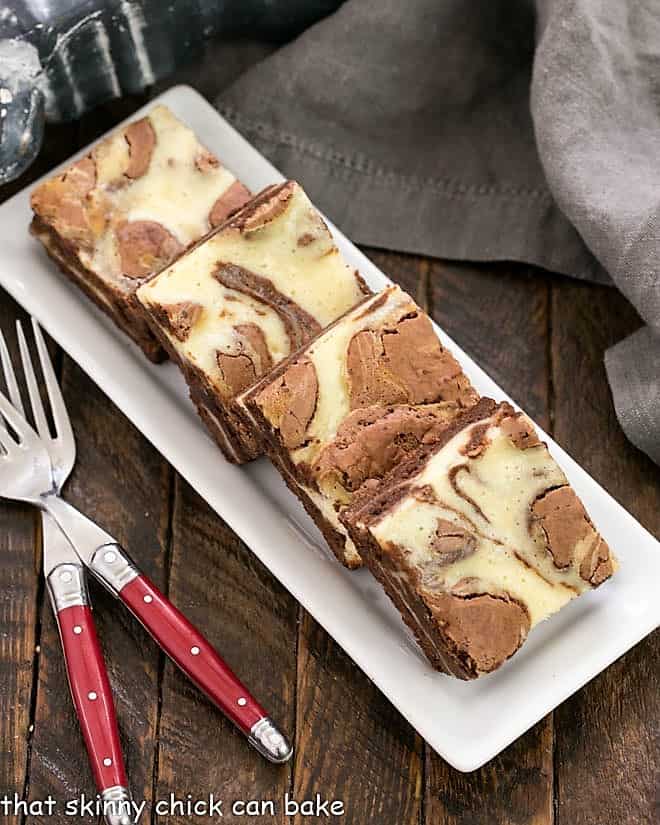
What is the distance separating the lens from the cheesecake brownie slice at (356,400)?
93.0 inches

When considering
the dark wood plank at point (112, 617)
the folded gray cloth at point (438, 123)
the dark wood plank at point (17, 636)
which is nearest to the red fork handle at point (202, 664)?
the dark wood plank at point (112, 617)

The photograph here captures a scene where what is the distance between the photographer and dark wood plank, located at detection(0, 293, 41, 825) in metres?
2.52

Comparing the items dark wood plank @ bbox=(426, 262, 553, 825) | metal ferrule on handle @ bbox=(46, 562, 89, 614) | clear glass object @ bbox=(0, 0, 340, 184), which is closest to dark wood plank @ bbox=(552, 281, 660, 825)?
dark wood plank @ bbox=(426, 262, 553, 825)

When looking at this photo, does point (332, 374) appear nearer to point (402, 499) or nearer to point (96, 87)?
point (402, 499)

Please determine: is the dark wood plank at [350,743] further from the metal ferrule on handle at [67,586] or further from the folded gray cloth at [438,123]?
the folded gray cloth at [438,123]

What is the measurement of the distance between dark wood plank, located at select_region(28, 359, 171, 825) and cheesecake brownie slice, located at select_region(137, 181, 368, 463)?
29cm

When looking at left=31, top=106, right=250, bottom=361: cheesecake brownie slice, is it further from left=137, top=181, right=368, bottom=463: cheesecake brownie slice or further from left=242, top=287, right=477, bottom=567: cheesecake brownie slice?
left=242, top=287, right=477, bottom=567: cheesecake brownie slice

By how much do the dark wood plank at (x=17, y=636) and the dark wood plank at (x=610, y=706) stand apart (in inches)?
42.7

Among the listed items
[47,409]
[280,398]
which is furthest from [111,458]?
[280,398]

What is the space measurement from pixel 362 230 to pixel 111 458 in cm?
82

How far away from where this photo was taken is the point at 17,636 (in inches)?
103

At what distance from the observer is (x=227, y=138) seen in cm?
296

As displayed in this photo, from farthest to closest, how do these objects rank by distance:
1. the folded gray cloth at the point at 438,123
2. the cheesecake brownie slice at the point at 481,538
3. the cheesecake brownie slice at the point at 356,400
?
the folded gray cloth at the point at 438,123 < the cheesecake brownie slice at the point at 356,400 < the cheesecake brownie slice at the point at 481,538

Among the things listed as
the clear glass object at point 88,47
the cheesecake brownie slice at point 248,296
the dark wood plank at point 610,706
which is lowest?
the dark wood plank at point 610,706
